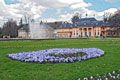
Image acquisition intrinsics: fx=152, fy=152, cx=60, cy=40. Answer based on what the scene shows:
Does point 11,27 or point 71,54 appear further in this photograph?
point 11,27

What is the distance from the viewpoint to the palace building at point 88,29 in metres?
63.7

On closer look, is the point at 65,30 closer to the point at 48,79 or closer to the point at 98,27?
the point at 98,27

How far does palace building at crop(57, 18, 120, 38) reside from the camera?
63.7 metres

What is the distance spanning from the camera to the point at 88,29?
2621 inches

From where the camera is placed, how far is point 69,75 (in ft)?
16.7

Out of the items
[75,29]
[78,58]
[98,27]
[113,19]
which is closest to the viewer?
[78,58]

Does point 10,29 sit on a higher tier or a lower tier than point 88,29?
higher

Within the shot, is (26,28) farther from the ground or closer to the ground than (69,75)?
farther from the ground

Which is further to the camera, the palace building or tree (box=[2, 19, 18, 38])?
tree (box=[2, 19, 18, 38])

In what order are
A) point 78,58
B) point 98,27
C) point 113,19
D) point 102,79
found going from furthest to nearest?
point 98,27
point 113,19
point 78,58
point 102,79

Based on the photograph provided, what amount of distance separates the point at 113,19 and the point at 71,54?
1909 inches

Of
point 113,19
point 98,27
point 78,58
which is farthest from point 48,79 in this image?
point 98,27

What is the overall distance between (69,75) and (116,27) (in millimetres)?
54869

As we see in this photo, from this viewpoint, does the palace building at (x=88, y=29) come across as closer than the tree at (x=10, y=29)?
Yes
